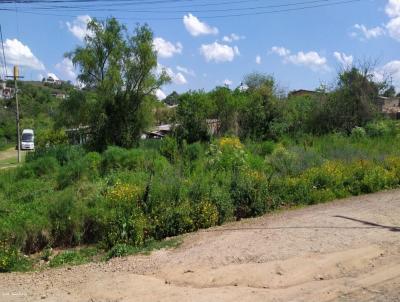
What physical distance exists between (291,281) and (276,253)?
1.17 metres

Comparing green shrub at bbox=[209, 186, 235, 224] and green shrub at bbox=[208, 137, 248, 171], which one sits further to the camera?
green shrub at bbox=[208, 137, 248, 171]

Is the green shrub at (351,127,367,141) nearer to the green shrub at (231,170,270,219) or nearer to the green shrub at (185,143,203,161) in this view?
the green shrub at (185,143,203,161)

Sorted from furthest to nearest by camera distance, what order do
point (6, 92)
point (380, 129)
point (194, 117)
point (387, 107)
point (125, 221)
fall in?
point (6, 92)
point (387, 107)
point (194, 117)
point (380, 129)
point (125, 221)

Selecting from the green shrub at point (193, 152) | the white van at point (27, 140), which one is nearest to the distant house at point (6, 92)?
the white van at point (27, 140)

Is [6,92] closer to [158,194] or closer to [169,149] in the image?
[169,149]

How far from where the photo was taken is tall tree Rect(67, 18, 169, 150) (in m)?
26.3

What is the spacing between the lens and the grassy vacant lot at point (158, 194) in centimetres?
948

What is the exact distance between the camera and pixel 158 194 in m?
10.3

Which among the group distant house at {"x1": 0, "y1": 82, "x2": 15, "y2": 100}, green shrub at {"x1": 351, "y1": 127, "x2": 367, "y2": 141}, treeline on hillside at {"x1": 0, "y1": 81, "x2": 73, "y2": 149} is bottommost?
green shrub at {"x1": 351, "y1": 127, "x2": 367, "y2": 141}

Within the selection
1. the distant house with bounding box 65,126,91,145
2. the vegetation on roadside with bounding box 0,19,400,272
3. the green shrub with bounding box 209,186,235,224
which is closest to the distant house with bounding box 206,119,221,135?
the vegetation on roadside with bounding box 0,19,400,272

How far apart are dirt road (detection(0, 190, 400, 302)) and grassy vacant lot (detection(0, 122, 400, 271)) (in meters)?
0.85

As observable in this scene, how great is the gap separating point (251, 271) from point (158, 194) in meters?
3.71

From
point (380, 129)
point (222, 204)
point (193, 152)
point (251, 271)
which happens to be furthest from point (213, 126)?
point (251, 271)

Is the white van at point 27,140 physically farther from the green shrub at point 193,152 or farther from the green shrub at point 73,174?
the green shrub at point 73,174
